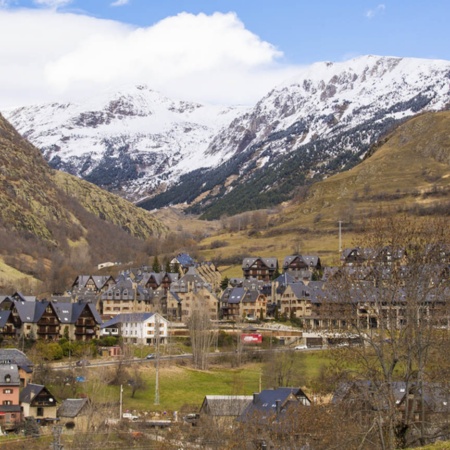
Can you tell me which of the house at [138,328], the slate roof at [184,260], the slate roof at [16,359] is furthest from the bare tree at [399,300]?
the slate roof at [184,260]

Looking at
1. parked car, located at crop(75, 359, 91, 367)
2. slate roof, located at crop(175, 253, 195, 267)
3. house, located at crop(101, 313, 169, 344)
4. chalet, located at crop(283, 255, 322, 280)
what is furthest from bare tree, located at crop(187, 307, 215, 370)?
slate roof, located at crop(175, 253, 195, 267)

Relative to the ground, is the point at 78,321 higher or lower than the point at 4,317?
lower

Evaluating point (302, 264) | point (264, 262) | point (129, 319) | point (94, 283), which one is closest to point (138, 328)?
point (129, 319)

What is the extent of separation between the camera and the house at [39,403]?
83.7 metres

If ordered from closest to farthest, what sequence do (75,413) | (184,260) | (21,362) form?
(75,413), (21,362), (184,260)

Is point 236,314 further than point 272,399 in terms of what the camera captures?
Yes

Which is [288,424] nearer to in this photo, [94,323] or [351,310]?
[351,310]

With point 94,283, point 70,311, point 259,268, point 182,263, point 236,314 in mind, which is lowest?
point 236,314

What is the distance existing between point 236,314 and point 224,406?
206ft

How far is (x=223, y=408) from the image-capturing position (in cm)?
8031

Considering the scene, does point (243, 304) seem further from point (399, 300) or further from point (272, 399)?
point (399, 300)

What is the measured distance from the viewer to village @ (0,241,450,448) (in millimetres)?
37094

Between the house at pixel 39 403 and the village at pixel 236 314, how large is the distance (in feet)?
0.33

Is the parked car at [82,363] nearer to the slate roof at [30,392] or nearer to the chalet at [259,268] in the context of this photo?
the slate roof at [30,392]
